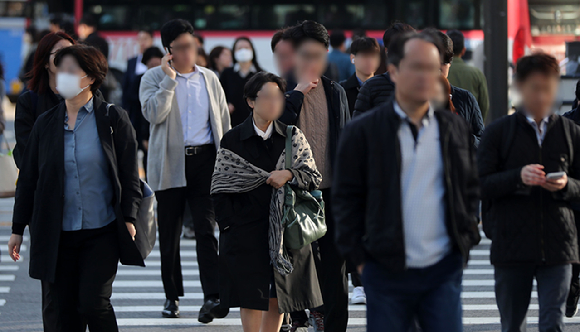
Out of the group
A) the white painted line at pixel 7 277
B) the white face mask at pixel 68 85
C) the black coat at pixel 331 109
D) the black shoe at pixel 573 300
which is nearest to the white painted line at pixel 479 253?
the black shoe at pixel 573 300

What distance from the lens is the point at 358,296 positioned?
A: 21.6ft

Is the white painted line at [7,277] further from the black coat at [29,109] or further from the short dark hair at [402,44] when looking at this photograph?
the short dark hair at [402,44]

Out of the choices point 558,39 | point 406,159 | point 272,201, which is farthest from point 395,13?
point 406,159

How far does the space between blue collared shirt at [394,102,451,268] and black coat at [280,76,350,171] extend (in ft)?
6.03

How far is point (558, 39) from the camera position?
17.4 metres

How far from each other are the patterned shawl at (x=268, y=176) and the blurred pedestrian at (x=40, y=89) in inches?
50.7

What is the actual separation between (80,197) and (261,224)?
100cm

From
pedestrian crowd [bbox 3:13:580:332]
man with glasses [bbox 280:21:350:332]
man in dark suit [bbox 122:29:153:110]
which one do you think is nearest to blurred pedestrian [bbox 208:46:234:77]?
man in dark suit [bbox 122:29:153:110]

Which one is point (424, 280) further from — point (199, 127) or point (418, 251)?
point (199, 127)

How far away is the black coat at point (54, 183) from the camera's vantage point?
4285 millimetres

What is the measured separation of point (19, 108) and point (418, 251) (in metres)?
3.16

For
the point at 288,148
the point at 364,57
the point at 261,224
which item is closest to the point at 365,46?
the point at 364,57

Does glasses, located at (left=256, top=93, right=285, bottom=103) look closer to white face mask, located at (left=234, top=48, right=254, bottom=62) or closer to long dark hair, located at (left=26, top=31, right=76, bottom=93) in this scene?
long dark hair, located at (left=26, top=31, right=76, bottom=93)

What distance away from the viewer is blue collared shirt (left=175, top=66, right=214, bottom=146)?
6113 mm
